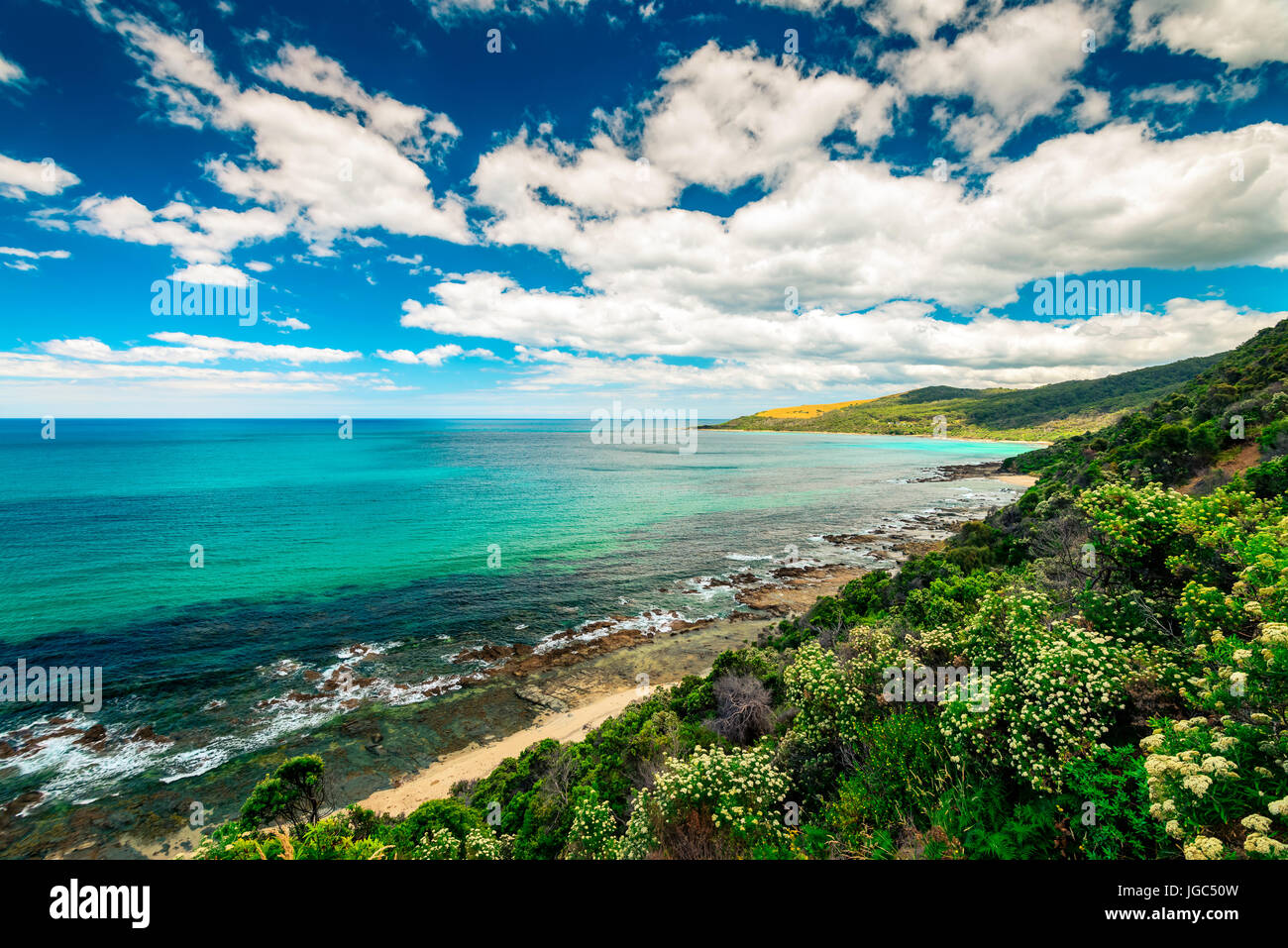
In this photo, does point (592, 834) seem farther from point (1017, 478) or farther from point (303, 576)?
point (1017, 478)

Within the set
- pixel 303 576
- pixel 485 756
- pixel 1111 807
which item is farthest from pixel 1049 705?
pixel 303 576

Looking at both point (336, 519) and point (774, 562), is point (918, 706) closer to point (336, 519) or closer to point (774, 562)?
point (774, 562)

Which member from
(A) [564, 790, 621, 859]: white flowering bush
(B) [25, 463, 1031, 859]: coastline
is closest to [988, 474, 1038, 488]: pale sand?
(B) [25, 463, 1031, 859]: coastline

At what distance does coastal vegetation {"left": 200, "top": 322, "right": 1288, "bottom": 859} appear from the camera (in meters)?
5.57

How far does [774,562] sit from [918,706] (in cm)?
3401

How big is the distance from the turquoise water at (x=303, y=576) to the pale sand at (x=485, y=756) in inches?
196

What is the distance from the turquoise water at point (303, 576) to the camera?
67.1 feet

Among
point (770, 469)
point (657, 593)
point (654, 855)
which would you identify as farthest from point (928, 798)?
point (770, 469)

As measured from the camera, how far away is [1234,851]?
4.53 m

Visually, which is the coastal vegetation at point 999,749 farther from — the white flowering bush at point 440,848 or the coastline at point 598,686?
the coastline at point 598,686

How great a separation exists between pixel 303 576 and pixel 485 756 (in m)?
26.8

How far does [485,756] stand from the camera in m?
19.1

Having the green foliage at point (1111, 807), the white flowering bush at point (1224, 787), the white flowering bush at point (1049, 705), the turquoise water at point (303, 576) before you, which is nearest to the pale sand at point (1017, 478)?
the turquoise water at point (303, 576)
